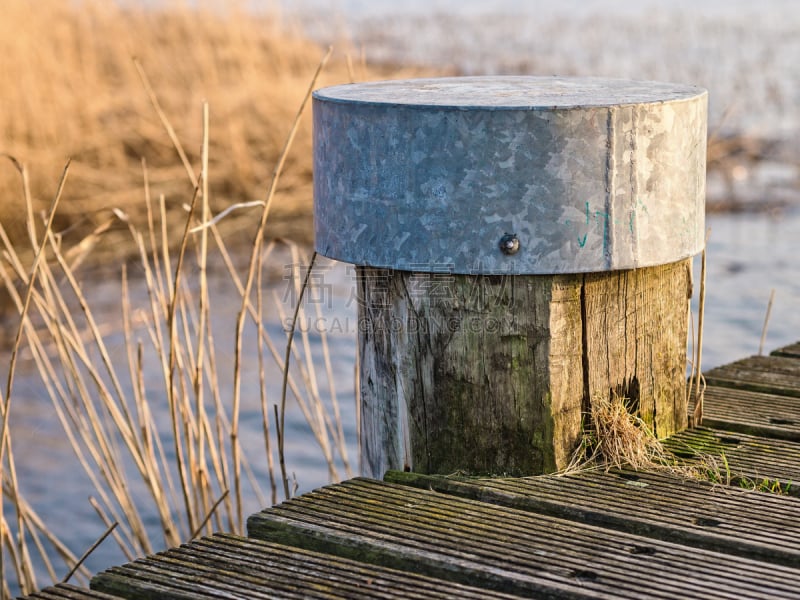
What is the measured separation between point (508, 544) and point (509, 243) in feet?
2.08

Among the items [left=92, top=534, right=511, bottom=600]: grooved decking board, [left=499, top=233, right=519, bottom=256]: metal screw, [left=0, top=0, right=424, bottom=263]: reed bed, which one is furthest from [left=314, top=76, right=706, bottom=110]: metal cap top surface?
[left=0, top=0, right=424, bottom=263]: reed bed

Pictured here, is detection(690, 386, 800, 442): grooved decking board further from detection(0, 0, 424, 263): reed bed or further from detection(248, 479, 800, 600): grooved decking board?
detection(0, 0, 424, 263): reed bed

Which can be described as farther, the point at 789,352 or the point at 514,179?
the point at 789,352

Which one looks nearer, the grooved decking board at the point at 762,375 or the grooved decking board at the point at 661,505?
the grooved decking board at the point at 661,505

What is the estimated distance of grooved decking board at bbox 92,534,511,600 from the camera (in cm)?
215

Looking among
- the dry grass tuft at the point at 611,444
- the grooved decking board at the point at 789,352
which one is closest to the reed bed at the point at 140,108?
the grooved decking board at the point at 789,352

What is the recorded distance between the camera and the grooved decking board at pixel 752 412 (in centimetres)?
305

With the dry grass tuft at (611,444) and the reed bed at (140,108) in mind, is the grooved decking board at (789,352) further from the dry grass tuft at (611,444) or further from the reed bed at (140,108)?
the reed bed at (140,108)

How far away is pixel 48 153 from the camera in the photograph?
306 inches

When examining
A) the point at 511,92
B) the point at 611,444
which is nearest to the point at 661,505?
the point at 611,444

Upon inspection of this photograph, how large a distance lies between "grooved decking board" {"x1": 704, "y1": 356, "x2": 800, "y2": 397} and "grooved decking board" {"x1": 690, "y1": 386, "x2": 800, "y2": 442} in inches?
2.0

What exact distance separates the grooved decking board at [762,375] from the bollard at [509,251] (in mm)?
598

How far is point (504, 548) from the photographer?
7.60 ft

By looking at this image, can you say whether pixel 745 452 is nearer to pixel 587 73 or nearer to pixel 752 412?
pixel 752 412
